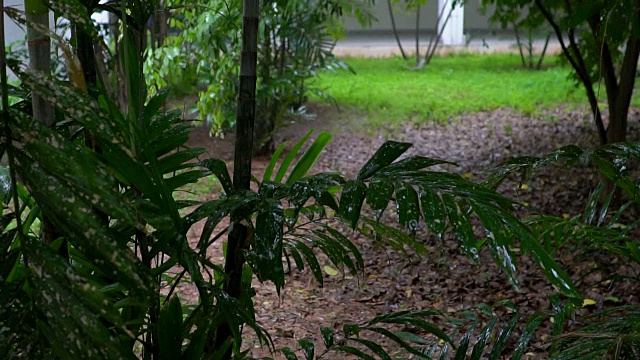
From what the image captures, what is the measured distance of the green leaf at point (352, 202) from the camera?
3.70 ft

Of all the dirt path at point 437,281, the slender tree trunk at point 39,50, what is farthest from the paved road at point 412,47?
the slender tree trunk at point 39,50

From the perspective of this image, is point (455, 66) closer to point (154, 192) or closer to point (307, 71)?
point (307, 71)

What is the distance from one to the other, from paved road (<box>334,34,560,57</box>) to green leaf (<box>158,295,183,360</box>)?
36.3 feet

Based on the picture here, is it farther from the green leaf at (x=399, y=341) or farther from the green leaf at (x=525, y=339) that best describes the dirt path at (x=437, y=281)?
the green leaf at (x=525, y=339)

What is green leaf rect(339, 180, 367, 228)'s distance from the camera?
3.70ft

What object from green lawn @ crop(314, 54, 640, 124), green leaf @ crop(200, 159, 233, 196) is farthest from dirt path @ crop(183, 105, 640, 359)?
green lawn @ crop(314, 54, 640, 124)

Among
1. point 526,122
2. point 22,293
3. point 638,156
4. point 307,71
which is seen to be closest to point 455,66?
point 526,122

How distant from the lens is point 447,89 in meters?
8.86

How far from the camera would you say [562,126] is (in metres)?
6.39

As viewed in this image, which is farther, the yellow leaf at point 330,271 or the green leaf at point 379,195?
the yellow leaf at point 330,271

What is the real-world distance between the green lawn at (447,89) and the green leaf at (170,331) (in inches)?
229

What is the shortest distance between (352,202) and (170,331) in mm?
400

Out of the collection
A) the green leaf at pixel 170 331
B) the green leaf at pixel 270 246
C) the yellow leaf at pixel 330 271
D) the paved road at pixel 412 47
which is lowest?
the yellow leaf at pixel 330 271

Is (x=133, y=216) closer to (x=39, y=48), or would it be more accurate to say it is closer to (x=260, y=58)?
(x=39, y=48)
